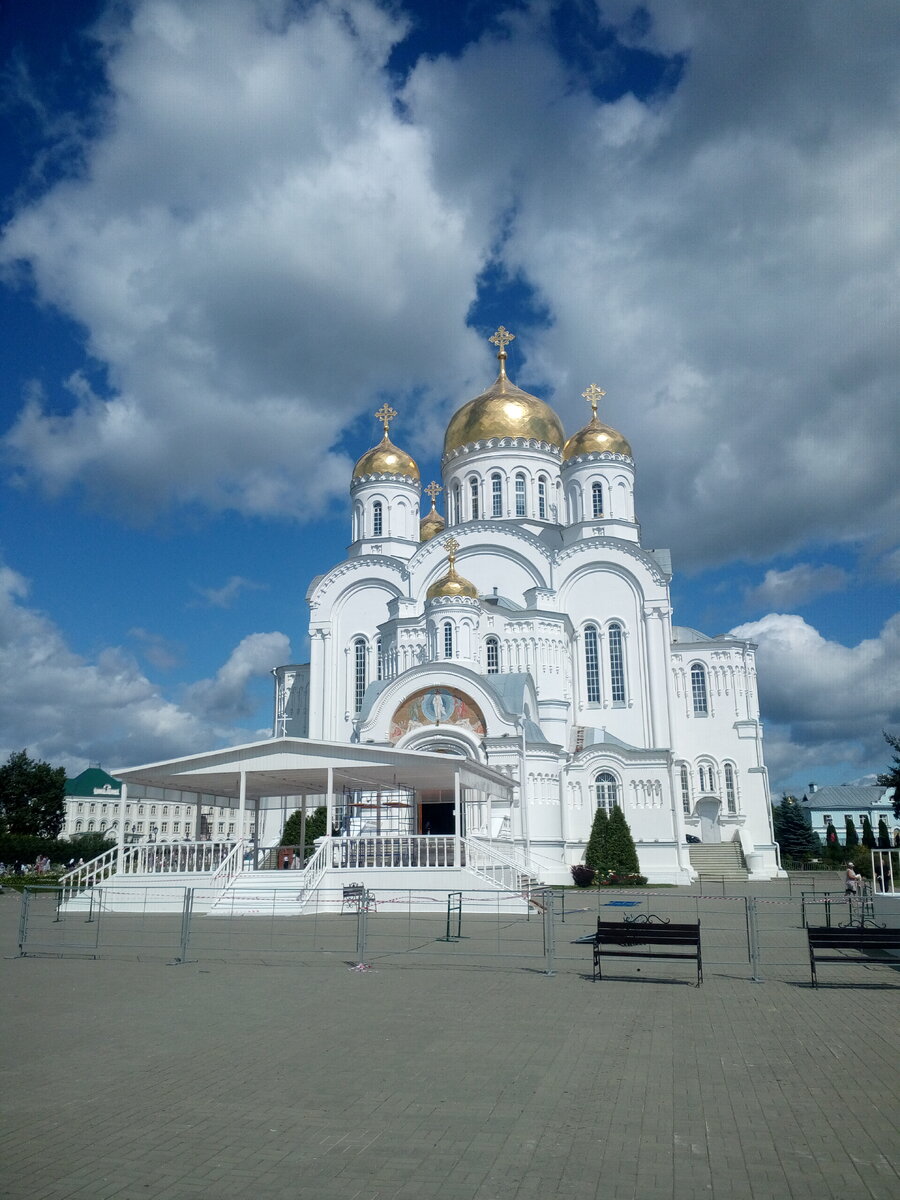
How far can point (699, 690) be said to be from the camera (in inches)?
1543

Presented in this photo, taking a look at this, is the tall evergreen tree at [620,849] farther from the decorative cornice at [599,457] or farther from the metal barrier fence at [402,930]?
the decorative cornice at [599,457]

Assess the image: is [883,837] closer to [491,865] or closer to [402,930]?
[491,865]

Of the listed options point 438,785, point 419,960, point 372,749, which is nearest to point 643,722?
point 438,785

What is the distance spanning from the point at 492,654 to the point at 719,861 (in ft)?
36.5

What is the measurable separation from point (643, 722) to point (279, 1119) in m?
31.7

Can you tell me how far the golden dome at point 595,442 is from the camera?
136ft

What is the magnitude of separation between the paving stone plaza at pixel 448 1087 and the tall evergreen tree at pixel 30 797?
37.7 metres

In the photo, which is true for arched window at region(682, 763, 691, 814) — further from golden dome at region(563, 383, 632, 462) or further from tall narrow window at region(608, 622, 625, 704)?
golden dome at region(563, 383, 632, 462)

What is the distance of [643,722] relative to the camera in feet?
119

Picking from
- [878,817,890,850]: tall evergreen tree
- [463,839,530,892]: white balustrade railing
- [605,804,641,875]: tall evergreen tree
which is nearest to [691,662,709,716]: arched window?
[605,804,641,875]: tall evergreen tree

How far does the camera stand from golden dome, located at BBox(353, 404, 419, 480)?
4306cm

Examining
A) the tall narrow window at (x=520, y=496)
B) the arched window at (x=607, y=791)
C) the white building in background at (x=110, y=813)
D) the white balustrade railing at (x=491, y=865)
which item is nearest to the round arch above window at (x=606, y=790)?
the arched window at (x=607, y=791)

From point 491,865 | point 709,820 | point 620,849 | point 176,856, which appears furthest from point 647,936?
point 709,820

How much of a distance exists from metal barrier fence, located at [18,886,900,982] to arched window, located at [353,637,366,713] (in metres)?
16.6
